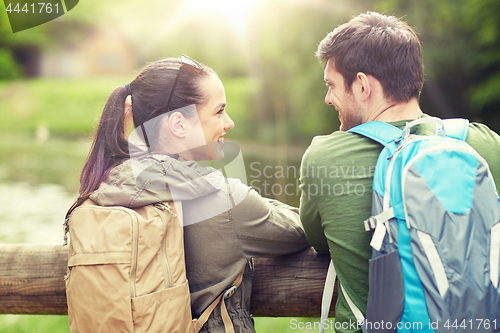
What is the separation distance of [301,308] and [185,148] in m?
0.79

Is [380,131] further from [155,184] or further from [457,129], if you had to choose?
[155,184]

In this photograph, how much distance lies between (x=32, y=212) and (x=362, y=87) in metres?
9.42

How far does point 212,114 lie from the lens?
164 cm

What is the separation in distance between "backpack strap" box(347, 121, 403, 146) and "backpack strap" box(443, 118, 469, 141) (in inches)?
6.3

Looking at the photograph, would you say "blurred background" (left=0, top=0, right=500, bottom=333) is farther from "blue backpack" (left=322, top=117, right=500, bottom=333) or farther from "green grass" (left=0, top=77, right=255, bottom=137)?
"blue backpack" (left=322, top=117, right=500, bottom=333)

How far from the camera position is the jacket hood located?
1.31 meters

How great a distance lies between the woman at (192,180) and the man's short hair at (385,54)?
0.53 m

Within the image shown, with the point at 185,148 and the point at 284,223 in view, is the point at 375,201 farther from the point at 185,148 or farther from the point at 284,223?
the point at 185,148

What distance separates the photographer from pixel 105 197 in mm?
1332

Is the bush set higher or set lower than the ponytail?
lower

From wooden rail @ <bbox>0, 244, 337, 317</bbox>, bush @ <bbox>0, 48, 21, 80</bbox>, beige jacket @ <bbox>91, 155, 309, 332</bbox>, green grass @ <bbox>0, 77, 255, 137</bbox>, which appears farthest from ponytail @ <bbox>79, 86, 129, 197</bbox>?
bush @ <bbox>0, 48, 21, 80</bbox>

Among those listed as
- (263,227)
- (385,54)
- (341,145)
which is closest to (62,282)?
(263,227)

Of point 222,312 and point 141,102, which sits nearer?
point 222,312

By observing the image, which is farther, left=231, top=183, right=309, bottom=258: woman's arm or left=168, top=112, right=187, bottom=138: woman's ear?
left=168, top=112, right=187, bottom=138: woman's ear
